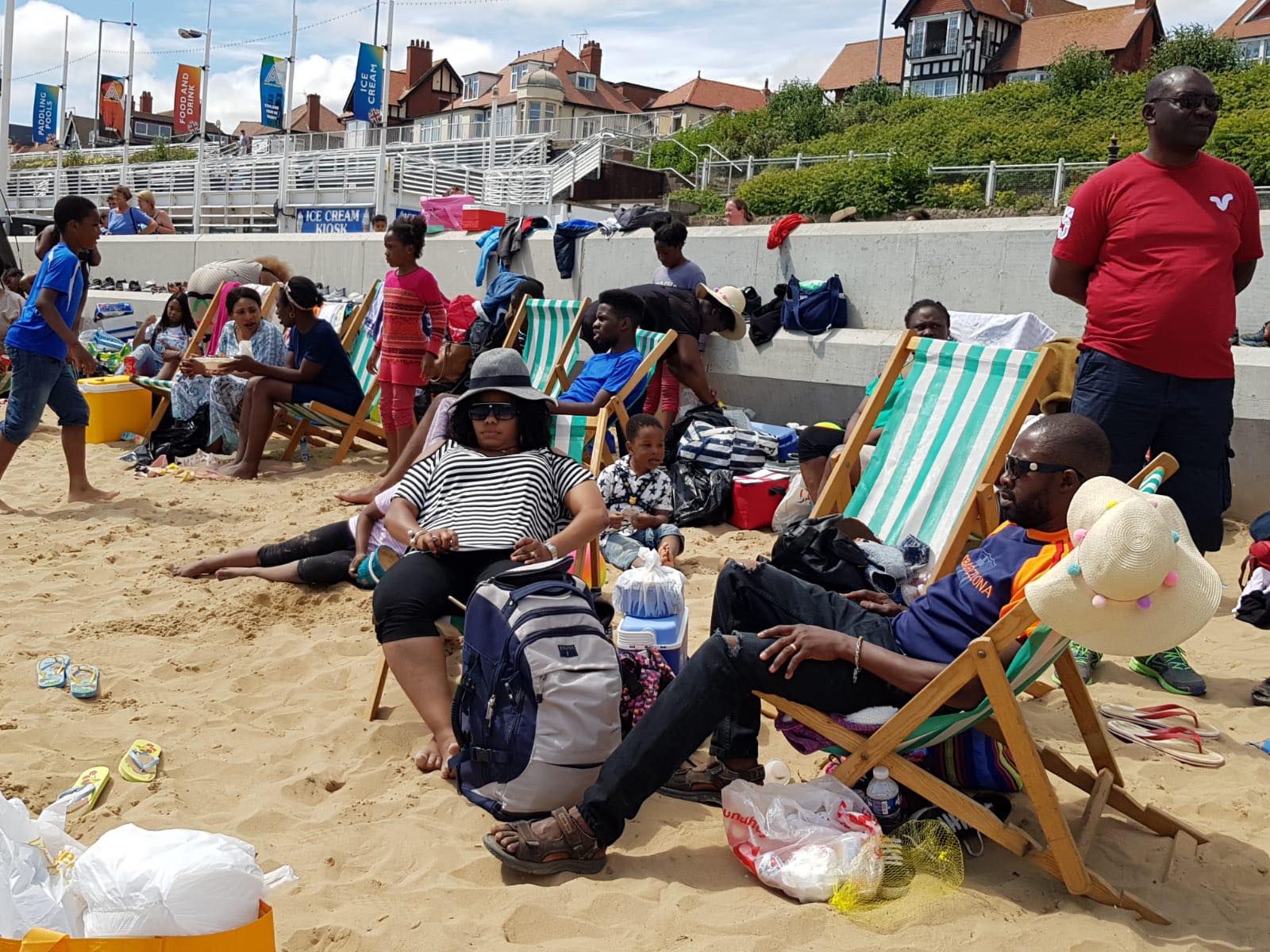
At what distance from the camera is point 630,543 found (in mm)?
5188

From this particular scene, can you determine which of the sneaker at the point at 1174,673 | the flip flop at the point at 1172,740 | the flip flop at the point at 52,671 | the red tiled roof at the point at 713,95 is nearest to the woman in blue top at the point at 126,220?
the flip flop at the point at 52,671

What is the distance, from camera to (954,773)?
2871mm

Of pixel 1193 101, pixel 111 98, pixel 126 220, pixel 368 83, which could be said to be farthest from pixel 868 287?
pixel 111 98

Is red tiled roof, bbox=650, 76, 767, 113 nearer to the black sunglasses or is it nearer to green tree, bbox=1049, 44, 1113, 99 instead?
green tree, bbox=1049, 44, 1113, 99

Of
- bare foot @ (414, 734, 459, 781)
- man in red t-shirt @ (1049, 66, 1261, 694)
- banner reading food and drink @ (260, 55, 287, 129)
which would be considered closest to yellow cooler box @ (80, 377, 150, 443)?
bare foot @ (414, 734, 459, 781)

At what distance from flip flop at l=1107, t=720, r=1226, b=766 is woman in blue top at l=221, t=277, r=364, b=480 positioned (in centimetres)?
541

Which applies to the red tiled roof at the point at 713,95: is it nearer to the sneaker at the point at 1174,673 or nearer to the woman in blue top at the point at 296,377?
the woman in blue top at the point at 296,377

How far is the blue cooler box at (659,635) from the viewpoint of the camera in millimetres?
3322

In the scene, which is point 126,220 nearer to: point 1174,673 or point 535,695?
point 535,695

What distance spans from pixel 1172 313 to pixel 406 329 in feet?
14.6

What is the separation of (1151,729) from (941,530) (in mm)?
1043

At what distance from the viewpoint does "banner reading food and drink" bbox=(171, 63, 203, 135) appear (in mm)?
42594

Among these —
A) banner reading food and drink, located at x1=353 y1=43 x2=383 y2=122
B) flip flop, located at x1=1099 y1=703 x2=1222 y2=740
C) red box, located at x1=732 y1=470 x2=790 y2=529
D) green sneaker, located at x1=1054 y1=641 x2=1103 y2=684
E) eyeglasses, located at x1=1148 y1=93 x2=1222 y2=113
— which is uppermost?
banner reading food and drink, located at x1=353 y1=43 x2=383 y2=122

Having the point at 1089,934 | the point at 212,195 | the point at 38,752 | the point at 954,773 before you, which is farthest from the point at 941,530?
the point at 212,195
